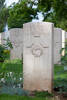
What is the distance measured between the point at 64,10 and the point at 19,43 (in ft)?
32.0

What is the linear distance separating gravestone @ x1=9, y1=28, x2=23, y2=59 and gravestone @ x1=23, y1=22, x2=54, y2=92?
5.89 m

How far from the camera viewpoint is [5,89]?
12.4 feet

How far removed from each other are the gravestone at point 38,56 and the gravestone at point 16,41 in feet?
19.3

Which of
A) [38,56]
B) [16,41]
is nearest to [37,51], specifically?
[38,56]

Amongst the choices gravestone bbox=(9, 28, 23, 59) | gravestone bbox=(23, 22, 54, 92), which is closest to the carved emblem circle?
gravestone bbox=(23, 22, 54, 92)

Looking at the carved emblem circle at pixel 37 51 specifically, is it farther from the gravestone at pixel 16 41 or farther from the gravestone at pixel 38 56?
the gravestone at pixel 16 41

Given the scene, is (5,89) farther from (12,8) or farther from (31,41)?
(12,8)

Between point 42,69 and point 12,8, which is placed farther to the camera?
point 12,8

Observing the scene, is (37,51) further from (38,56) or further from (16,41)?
(16,41)

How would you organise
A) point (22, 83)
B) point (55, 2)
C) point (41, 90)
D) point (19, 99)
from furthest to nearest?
point (55, 2), point (22, 83), point (41, 90), point (19, 99)

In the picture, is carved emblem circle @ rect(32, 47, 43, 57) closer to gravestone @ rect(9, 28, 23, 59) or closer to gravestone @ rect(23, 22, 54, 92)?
gravestone @ rect(23, 22, 54, 92)

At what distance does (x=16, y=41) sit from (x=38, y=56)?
6.15 m

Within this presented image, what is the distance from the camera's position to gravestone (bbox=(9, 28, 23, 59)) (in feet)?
38.3

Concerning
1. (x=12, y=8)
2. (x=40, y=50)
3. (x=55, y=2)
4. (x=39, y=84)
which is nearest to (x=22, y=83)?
(x=39, y=84)
